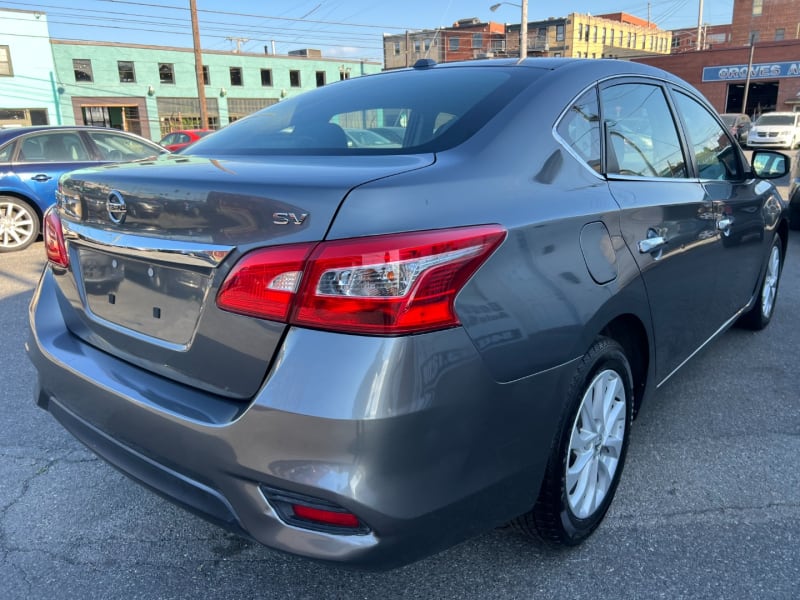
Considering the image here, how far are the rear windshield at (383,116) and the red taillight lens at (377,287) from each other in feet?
1.69

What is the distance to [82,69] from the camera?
40.5 metres

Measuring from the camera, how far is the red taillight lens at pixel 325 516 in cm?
151

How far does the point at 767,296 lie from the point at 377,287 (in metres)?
4.00

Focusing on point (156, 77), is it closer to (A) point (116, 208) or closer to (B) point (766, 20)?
(A) point (116, 208)

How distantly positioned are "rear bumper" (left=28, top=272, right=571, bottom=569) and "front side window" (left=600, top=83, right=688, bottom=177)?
→ 0.98 metres

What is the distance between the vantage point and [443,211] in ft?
5.13

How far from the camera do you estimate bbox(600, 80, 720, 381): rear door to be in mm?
2246

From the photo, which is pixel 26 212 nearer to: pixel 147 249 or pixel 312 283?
pixel 147 249

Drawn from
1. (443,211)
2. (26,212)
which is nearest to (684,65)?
(26,212)

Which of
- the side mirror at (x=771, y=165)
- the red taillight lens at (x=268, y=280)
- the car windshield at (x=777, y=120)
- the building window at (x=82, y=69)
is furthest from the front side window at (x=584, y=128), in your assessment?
the building window at (x=82, y=69)

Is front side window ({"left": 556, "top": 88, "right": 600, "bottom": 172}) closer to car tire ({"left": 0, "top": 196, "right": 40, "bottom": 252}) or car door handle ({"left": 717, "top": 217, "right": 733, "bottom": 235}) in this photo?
car door handle ({"left": 717, "top": 217, "right": 733, "bottom": 235})

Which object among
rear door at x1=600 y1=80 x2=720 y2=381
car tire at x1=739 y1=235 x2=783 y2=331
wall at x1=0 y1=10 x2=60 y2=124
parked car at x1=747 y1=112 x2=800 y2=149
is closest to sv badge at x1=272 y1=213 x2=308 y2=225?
rear door at x1=600 y1=80 x2=720 y2=381

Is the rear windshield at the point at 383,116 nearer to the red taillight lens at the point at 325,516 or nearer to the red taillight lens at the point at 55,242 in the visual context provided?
the red taillight lens at the point at 55,242

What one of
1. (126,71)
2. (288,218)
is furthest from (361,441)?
(126,71)
